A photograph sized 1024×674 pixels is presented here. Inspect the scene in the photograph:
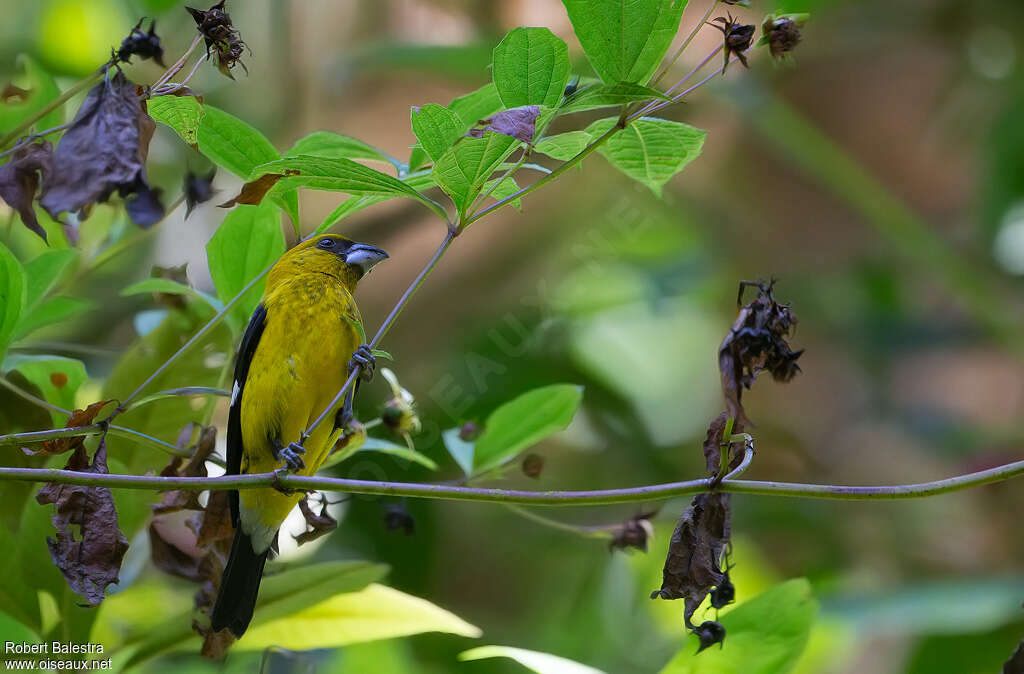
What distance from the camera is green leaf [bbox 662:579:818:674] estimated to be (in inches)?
49.1

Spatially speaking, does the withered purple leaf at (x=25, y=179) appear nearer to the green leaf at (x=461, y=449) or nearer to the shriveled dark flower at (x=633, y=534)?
the green leaf at (x=461, y=449)

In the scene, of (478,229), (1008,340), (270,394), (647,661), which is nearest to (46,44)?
(478,229)

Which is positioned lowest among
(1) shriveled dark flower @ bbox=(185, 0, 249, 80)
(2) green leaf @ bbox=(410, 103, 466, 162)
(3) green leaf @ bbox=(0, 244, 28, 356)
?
(3) green leaf @ bbox=(0, 244, 28, 356)

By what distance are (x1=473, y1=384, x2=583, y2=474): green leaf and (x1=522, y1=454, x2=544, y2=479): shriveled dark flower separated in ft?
0.43

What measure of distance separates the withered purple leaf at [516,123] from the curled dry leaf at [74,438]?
0.52 m

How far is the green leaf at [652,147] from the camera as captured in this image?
1075mm

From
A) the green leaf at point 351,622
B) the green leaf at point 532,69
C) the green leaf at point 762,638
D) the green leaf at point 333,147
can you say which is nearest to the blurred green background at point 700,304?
the green leaf at point 351,622

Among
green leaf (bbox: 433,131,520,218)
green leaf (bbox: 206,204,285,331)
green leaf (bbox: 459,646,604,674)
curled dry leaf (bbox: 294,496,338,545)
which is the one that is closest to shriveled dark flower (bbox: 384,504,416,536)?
curled dry leaf (bbox: 294,496,338,545)

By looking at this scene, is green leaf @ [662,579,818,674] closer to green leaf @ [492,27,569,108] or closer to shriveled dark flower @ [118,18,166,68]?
green leaf @ [492,27,569,108]

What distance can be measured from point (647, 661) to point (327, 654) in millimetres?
1458

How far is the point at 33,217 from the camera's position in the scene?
3.30ft

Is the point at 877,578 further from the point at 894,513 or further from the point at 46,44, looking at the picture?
the point at 46,44

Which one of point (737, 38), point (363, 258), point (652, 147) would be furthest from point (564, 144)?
point (363, 258)

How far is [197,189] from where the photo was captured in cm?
138
